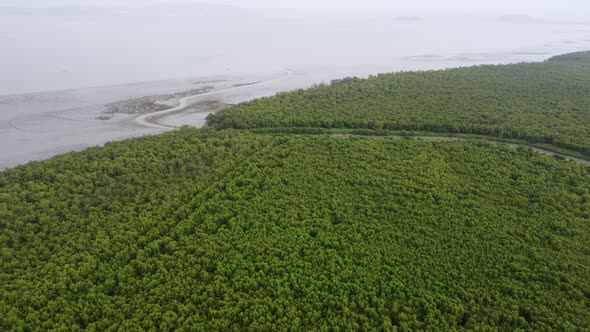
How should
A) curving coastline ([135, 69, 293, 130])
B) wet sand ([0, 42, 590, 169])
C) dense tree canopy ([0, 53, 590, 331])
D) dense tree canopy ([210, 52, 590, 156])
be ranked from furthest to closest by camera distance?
curving coastline ([135, 69, 293, 130]) < wet sand ([0, 42, 590, 169]) < dense tree canopy ([210, 52, 590, 156]) < dense tree canopy ([0, 53, 590, 331])

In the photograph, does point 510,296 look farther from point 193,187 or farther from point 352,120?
point 352,120

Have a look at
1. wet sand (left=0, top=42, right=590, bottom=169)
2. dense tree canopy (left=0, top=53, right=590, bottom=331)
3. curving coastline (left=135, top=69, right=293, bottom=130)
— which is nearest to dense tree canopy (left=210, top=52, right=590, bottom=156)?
dense tree canopy (left=0, top=53, right=590, bottom=331)

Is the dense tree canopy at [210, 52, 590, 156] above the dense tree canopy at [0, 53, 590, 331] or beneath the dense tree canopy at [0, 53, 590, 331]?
above

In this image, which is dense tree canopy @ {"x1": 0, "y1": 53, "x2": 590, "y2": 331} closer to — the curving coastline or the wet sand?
the curving coastline

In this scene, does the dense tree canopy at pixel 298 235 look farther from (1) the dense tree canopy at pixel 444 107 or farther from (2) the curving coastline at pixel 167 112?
(2) the curving coastline at pixel 167 112

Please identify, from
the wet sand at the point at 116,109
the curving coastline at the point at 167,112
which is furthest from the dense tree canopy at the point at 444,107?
the wet sand at the point at 116,109

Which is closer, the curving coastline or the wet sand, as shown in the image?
the wet sand

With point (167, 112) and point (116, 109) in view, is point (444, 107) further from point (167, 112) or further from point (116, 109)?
point (116, 109)

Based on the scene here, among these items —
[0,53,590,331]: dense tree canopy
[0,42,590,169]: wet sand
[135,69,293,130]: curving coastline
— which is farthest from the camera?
[135,69,293,130]: curving coastline
